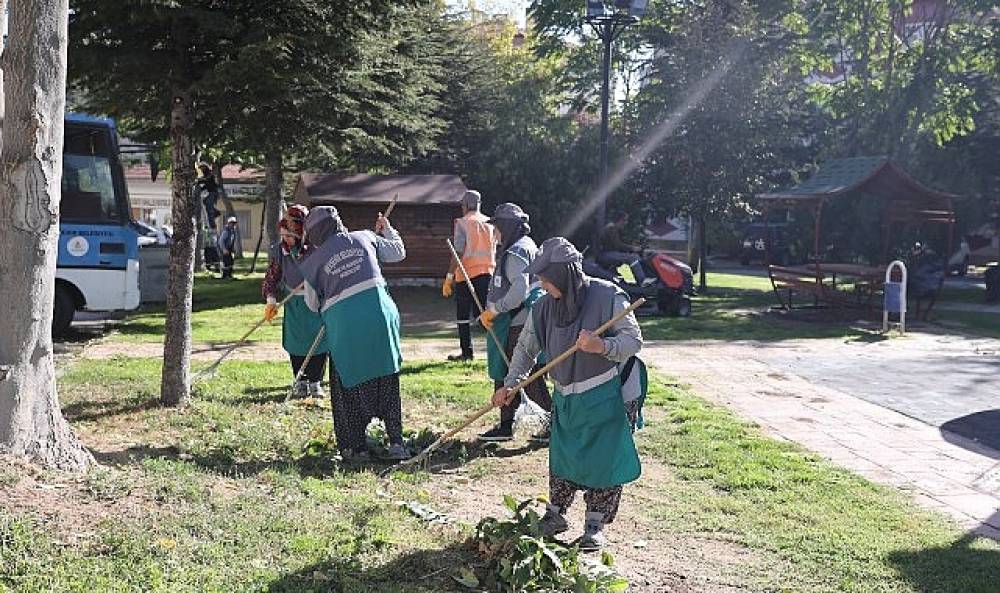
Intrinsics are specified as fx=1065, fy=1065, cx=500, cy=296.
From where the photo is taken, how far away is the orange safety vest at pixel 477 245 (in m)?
11.0

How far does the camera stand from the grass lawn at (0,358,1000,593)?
15.8 ft

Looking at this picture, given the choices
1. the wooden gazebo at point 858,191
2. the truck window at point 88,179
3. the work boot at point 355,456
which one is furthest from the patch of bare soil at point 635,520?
the wooden gazebo at point 858,191

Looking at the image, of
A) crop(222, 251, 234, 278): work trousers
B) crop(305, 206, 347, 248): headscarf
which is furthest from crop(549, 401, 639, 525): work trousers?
crop(222, 251, 234, 278): work trousers

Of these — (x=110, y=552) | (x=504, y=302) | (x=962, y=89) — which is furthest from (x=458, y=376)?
(x=962, y=89)

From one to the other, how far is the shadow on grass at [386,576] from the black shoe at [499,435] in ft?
9.64

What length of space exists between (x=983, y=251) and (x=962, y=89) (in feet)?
49.2

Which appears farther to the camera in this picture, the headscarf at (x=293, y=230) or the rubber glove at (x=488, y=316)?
the headscarf at (x=293, y=230)

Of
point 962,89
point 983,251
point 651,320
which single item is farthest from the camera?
point 983,251

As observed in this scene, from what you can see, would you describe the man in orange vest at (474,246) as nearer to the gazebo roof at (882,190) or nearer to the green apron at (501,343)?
the green apron at (501,343)

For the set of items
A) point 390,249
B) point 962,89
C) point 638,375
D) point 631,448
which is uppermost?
point 962,89

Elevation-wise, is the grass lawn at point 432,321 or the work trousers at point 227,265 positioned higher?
the work trousers at point 227,265

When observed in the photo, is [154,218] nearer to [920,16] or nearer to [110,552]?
[920,16]

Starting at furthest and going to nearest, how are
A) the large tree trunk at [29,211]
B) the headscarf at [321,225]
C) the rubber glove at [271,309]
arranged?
the rubber glove at [271,309] < the headscarf at [321,225] < the large tree trunk at [29,211]

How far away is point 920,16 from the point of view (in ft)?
89.9
